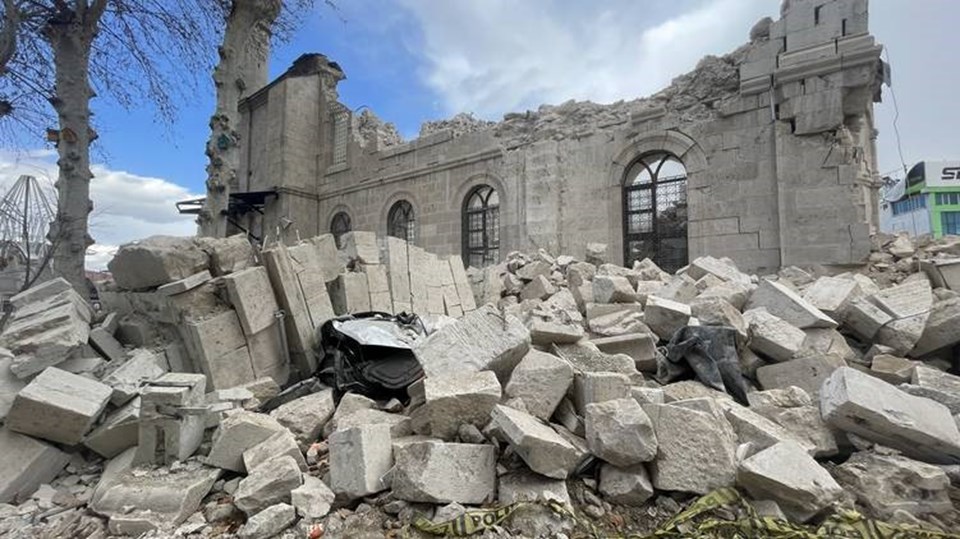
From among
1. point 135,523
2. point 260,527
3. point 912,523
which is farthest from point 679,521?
point 135,523

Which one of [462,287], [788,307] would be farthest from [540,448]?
[462,287]

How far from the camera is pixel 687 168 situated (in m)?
8.91

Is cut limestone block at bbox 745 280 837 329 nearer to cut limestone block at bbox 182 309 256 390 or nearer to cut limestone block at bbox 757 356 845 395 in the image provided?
cut limestone block at bbox 757 356 845 395

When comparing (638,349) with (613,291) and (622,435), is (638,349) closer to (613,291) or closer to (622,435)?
(613,291)

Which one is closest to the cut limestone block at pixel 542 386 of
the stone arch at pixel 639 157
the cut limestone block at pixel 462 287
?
the cut limestone block at pixel 462 287

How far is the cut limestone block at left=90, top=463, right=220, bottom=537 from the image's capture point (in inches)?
95.5

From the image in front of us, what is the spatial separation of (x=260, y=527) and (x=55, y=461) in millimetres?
1921

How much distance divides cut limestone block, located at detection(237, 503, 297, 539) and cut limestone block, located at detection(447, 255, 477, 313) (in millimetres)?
4521

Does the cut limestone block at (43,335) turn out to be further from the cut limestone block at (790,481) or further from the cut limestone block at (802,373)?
the cut limestone block at (802,373)

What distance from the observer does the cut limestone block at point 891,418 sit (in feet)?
7.99

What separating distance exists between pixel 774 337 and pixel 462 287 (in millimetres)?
4205

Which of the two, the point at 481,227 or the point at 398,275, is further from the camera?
the point at 481,227

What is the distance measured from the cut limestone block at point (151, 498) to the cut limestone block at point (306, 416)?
1.65 ft

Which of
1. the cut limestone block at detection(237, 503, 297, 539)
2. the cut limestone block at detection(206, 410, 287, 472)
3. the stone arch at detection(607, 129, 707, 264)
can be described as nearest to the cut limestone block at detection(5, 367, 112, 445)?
the cut limestone block at detection(206, 410, 287, 472)
